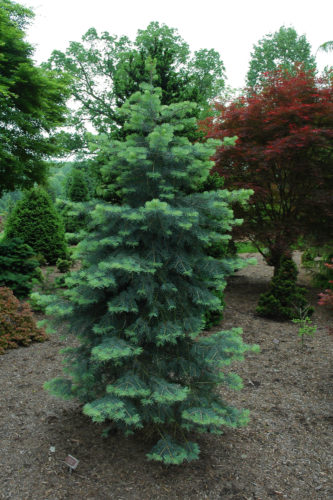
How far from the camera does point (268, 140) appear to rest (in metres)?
6.58

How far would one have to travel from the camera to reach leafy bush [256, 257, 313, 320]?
6180 mm

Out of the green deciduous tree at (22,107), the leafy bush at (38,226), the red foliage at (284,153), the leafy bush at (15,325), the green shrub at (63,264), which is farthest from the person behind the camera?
the leafy bush at (38,226)

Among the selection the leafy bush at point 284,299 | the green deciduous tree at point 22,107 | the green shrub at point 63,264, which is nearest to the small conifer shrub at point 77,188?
the green deciduous tree at point 22,107

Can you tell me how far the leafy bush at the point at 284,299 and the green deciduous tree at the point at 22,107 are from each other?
5.21 m

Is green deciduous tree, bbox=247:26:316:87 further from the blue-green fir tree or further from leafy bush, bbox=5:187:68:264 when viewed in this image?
the blue-green fir tree

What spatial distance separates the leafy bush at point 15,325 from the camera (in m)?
4.93

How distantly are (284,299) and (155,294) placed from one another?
14.1ft

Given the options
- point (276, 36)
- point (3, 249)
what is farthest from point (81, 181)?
point (276, 36)

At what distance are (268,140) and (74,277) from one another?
512 cm

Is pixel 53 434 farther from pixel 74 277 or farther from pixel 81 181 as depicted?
pixel 81 181

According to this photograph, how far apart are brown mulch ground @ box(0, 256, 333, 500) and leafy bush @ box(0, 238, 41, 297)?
2108 mm

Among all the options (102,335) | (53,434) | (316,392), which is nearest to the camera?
(102,335)

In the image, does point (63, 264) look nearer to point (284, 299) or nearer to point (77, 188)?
point (284, 299)

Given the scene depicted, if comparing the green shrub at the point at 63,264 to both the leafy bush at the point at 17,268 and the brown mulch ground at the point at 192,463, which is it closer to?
the leafy bush at the point at 17,268
